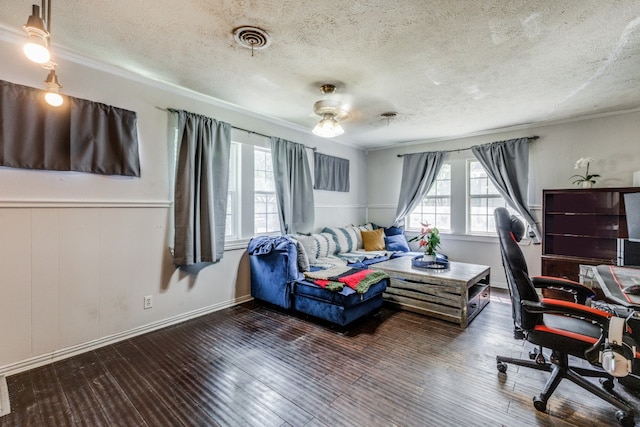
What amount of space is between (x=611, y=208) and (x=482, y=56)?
112 inches

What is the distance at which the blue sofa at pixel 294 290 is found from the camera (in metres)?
2.91

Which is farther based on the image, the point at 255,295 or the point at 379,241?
the point at 379,241

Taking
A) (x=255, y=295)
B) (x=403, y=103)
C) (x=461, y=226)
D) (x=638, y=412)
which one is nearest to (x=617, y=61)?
(x=403, y=103)

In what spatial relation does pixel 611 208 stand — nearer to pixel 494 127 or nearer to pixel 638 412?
pixel 494 127

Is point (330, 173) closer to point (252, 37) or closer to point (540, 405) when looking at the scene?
point (252, 37)

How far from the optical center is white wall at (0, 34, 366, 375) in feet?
7.25

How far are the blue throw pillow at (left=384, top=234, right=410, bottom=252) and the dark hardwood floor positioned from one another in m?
2.15

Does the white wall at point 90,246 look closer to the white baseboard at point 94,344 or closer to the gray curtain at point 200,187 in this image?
the white baseboard at point 94,344

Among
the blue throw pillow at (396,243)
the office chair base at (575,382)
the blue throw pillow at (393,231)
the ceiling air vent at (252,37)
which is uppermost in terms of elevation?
the ceiling air vent at (252,37)

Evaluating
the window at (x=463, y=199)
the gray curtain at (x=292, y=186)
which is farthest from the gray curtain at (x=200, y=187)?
the window at (x=463, y=199)

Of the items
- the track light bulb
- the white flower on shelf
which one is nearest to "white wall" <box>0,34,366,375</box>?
the track light bulb

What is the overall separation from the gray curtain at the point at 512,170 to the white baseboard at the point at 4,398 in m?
5.57

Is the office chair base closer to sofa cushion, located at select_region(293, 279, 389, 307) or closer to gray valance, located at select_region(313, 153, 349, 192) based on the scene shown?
sofa cushion, located at select_region(293, 279, 389, 307)

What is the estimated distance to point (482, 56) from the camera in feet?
7.75
